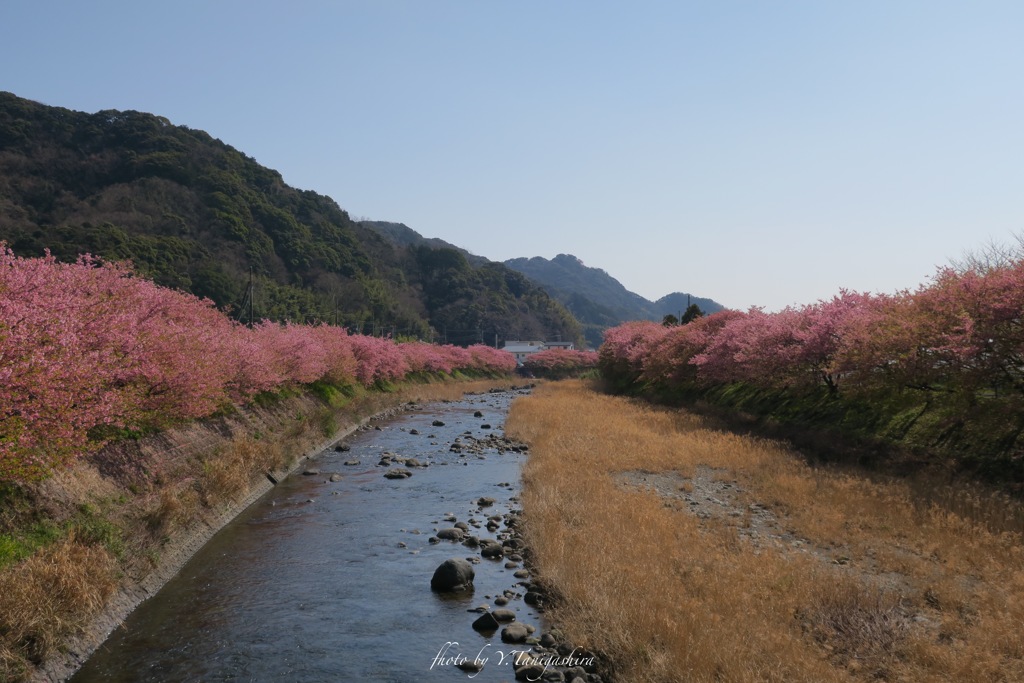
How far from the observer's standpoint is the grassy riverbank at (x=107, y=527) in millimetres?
10062

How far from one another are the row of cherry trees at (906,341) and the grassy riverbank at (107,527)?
80.8 feet

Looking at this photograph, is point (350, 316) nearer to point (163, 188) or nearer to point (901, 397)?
point (163, 188)

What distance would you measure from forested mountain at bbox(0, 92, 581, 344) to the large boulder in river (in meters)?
77.0

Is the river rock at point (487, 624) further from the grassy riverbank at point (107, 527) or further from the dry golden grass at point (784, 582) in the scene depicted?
the grassy riverbank at point (107, 527)

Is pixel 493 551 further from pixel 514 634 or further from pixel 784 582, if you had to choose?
pixel 784 582

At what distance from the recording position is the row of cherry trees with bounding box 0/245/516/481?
1166 centimetres

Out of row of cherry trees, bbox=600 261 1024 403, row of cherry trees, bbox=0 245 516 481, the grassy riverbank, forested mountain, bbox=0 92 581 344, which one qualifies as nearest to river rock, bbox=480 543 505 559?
the grassy riverbank

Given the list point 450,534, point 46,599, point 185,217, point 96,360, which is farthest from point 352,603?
point 185,217

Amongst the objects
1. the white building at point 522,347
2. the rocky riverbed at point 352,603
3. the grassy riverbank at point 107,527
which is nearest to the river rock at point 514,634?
the rocky riverbed at point 352,603

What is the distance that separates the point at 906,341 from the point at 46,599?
26.3 m

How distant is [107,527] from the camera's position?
13.7 meters

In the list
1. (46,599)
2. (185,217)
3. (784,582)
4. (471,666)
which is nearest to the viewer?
(46,599)

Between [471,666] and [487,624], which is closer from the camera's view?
[471,666]

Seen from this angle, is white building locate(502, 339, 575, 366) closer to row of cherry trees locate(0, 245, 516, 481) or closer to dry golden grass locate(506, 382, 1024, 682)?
row of cherry trees locate(0, 245, 516, 481)
